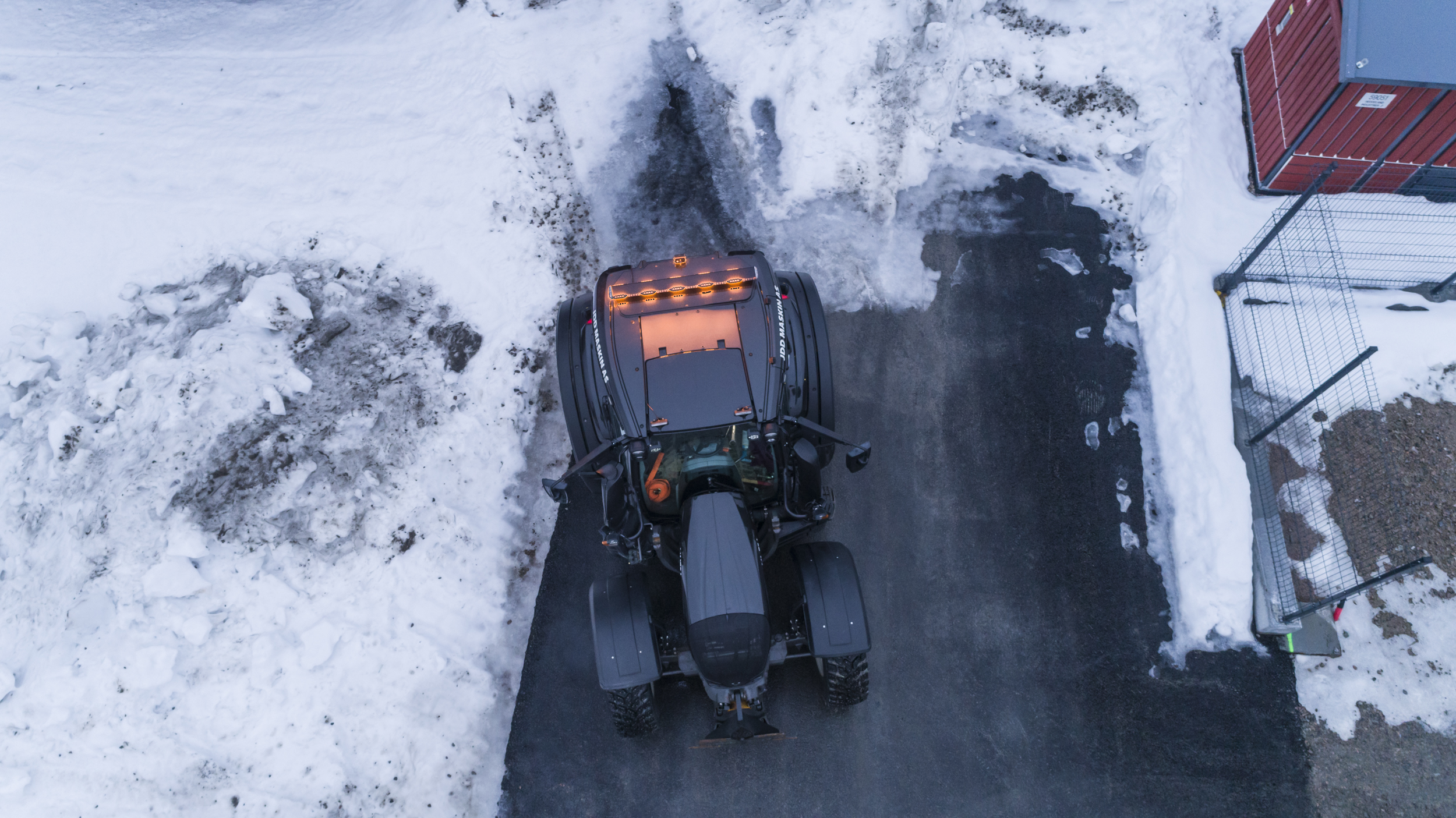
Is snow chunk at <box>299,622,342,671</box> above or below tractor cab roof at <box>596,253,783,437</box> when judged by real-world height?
below

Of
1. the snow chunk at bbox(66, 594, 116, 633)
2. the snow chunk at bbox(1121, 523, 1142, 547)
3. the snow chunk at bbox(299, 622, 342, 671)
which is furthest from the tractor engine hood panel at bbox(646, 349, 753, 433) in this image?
the snow chunk at bbox(66, 594, 116, 633)

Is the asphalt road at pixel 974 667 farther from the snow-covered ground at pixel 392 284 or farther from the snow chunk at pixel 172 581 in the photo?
the snow chunk at pixel 172 581

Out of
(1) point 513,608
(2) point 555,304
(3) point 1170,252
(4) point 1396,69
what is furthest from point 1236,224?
(1) point 513,608

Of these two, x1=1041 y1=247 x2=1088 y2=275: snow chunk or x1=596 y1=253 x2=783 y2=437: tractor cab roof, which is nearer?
x1=596 y1=253 x2=783 y2=437: tractor cab roof

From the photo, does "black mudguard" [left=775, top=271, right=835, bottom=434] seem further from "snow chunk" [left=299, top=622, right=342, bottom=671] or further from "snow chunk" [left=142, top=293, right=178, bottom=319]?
"snow chunk" [left=142, top=293, right=178, bottom=319]

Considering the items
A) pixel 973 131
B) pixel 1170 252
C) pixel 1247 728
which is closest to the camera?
pixel 1247 728

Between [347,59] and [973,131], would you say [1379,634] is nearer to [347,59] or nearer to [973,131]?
[973,131]
